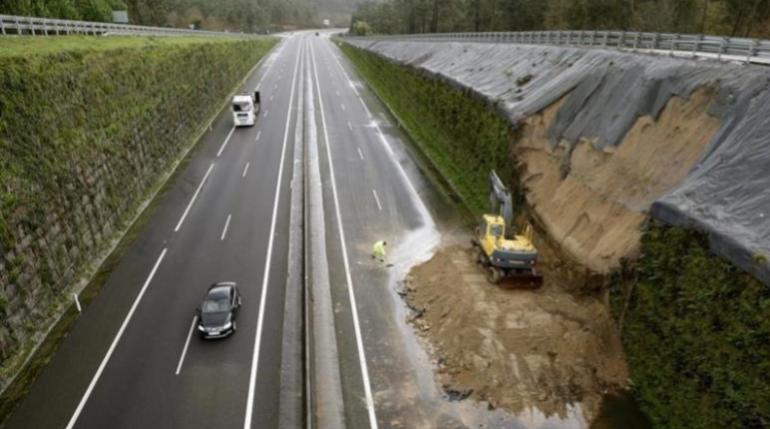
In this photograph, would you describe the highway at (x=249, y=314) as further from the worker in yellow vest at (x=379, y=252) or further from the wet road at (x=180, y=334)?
the worker in yellow vest at (x=379, y=252)

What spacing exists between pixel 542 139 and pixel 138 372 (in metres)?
21.9

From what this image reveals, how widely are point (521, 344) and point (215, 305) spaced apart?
12.2 m

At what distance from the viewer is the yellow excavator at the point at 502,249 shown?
22.8 m

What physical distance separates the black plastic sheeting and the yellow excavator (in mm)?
4878

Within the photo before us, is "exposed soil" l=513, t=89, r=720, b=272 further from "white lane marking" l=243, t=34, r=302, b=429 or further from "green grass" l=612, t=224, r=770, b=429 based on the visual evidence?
"white lane marking" l=243, t=34, r=302, b=429

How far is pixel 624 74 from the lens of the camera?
2428 cm

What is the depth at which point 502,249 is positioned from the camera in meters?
23.0

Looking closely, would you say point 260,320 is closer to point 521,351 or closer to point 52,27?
point 521,351

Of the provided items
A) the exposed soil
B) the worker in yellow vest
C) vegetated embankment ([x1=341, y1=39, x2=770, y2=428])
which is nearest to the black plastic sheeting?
vegetated embankment ([x1=341, y1=39, x2=770, y2=428])

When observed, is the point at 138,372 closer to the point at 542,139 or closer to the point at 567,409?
the point at 567,409

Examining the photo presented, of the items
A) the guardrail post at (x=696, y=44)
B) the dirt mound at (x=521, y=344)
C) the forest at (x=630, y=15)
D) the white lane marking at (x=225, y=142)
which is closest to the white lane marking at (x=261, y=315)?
the white lane marking at (x=225, y=142)

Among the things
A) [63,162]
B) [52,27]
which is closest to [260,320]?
[63,162]

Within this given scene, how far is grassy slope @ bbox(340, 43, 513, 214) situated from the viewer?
32.1 meters

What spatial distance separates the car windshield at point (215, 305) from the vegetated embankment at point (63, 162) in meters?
6.56
